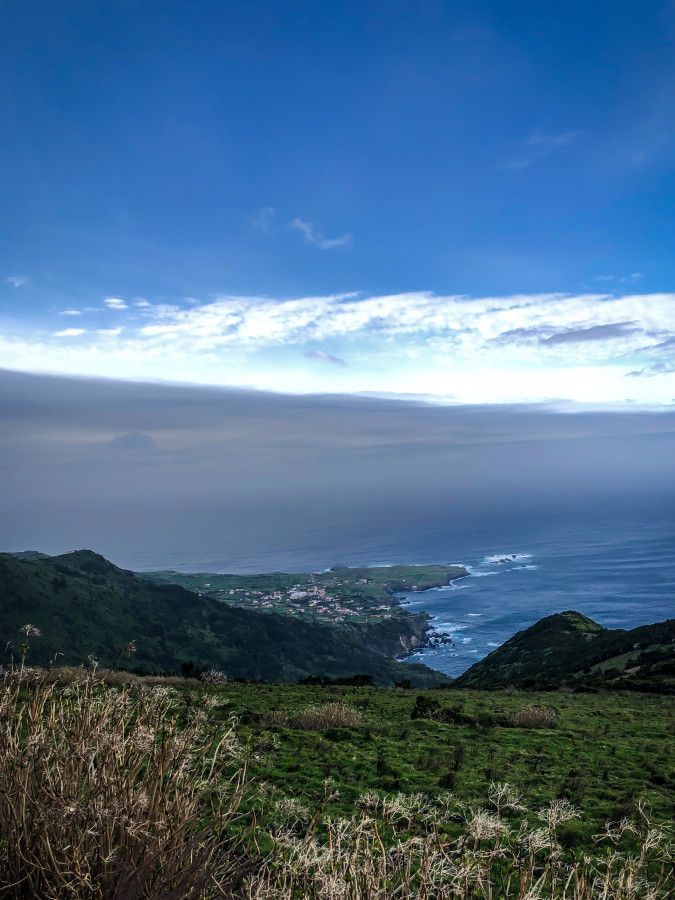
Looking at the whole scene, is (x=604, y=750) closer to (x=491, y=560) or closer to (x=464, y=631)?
(x=464, y=631)

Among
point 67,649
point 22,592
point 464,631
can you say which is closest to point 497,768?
point 67,649

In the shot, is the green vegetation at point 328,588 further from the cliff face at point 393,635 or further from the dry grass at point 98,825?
the dry grass at point 98,825

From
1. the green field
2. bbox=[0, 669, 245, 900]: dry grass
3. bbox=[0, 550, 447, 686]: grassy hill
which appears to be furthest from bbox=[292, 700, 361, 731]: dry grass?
bbox=[0, 550, 447, 686]: grassy hill

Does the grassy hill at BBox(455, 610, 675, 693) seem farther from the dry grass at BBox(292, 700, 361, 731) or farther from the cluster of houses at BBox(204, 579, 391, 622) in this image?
the cluster of houses at BBox(204, 579, 391, 622)

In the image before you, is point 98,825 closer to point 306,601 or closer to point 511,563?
point 306,601

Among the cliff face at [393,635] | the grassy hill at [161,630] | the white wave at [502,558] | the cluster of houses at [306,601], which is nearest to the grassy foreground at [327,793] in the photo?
the grassy hill at [161,630]

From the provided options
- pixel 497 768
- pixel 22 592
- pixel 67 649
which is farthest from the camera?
pixel 22 592

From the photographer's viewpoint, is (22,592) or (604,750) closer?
(604,750)
